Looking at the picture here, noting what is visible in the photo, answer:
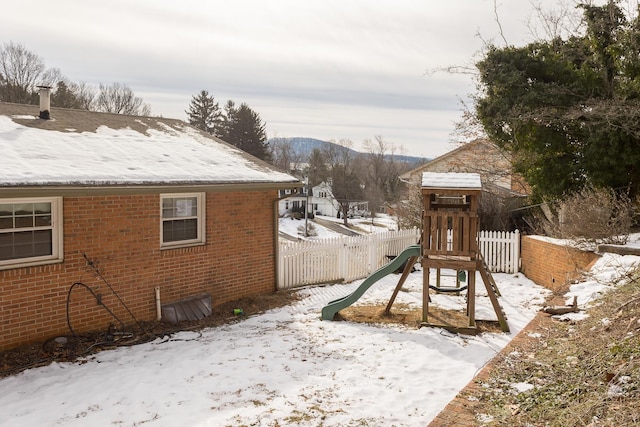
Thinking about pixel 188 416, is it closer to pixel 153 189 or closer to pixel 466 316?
pixel 153 189

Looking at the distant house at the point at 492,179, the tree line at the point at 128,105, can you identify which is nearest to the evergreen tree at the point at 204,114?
the tree line at the point at 128,105

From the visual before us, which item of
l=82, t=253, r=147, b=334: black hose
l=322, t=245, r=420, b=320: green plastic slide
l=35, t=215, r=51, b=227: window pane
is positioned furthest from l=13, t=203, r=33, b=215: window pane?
l=322, t=245, r=420, b=320: green plastic slide

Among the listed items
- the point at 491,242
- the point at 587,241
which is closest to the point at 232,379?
the point at 587,241

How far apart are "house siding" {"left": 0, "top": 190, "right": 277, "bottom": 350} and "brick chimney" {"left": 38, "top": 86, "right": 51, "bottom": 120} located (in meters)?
3.71

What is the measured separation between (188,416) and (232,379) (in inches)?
44.9

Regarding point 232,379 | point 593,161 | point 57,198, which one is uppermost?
point 593,161

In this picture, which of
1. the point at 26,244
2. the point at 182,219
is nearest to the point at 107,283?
the point at 26,244

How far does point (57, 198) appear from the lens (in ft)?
25.8

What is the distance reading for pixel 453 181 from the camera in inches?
349

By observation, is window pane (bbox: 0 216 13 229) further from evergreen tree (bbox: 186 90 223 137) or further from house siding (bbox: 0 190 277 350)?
evergreen tree (bbox: 186 90 223 137)

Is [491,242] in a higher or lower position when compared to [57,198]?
lower

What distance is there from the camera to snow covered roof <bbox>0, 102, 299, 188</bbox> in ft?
25.7

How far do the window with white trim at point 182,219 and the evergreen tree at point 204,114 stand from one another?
179 ft

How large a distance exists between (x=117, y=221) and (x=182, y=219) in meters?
1.50
